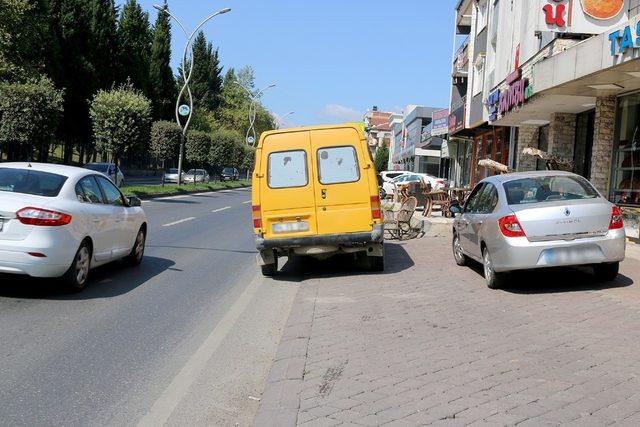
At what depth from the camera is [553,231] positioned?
25.0ft

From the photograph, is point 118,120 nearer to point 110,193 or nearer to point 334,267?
point 110,193

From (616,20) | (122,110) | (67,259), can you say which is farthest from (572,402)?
(122,110)

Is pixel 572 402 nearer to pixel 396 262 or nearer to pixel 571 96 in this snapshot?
pixel 396 262

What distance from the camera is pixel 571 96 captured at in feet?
50.6

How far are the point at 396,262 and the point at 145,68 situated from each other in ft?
182

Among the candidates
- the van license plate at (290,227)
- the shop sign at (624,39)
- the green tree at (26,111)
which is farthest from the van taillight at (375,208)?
the green tree at (26,111)

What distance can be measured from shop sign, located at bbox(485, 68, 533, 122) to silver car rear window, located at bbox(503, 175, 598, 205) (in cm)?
800

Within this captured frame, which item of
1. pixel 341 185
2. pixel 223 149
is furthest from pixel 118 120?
pixel 223 149

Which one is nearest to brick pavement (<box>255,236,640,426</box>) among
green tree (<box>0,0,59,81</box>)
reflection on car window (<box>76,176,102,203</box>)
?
reflection on car window (<box>76,176,102,203</box>)

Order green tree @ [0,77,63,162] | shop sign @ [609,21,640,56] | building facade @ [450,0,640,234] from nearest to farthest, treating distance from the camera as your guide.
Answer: shop sign @ [609,21,640,56] < building facade @ [450,0,640,234] < green tree @ [0,77,63,162]

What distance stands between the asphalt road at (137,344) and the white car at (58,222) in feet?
1.39

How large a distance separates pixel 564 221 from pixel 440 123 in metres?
32.9

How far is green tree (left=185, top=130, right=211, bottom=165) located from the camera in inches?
1961

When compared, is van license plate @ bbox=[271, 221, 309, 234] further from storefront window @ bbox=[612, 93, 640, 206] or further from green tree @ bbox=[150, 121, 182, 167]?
green tree @ bbox=[150, 121, 182, 167]
